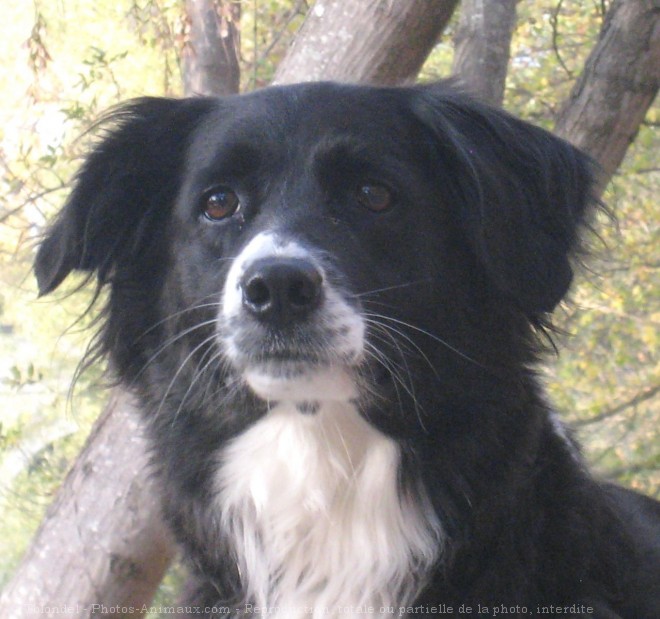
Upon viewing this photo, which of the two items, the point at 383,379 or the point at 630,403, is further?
the point at 630,403

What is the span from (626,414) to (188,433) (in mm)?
5666

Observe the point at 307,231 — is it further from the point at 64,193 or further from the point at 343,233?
the point at 64,193

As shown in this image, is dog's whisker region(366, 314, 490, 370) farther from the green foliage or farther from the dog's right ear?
the green foliage

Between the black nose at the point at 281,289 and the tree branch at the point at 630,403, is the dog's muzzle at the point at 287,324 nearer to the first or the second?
the black nose at the point at 281,289

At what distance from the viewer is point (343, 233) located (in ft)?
7.53

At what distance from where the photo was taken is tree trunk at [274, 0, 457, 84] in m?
3.53

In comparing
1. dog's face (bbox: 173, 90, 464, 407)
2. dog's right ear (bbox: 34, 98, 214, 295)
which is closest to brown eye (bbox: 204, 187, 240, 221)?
dog's face (bbox: 173, 90, 464, 407)

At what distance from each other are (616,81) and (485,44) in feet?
1.84

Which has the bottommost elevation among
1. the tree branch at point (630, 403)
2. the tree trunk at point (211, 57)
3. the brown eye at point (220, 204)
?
the tree branch at point (630, 403)

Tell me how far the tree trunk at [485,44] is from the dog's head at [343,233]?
4.46 ft

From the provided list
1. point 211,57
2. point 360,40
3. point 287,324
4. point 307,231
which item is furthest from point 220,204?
point 211,57

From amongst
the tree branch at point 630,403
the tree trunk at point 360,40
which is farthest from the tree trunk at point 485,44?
the tree branch at point 630,403

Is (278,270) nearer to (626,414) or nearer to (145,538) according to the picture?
(145,538)

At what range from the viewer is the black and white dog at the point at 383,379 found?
2277 mm
